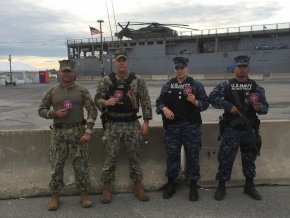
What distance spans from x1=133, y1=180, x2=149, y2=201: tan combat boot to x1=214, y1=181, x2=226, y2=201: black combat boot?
90 cm

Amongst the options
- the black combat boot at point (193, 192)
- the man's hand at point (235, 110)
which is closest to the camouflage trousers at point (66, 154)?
the black combat boot at point (193, 192)

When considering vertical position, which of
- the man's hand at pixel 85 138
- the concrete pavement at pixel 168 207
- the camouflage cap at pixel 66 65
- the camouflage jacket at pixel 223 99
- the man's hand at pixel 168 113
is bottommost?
the concrete pavement at pixel 168 207

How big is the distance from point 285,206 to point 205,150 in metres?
1.39

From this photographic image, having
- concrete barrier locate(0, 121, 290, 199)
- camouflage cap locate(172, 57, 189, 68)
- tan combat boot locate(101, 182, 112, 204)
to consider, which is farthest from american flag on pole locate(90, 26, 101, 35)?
tan combat boot locate(101, 182, 112, 204)

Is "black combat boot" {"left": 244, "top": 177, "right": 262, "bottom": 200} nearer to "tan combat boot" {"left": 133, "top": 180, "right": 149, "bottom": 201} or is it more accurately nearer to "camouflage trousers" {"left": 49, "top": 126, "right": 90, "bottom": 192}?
"tan combat boot" {"left": 133, "top": 180, "right": 149, "bottom": 201}

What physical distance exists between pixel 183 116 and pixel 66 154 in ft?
5.02

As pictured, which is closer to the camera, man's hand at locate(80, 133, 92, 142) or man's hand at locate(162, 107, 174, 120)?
man's hand at locate(80, 133, 92, 142)

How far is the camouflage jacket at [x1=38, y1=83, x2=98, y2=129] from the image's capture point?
15.1 feet

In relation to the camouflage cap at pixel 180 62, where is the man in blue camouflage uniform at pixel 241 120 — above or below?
below

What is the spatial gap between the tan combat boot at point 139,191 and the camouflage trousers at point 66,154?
65 cm

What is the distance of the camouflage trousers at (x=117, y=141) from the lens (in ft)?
15.8

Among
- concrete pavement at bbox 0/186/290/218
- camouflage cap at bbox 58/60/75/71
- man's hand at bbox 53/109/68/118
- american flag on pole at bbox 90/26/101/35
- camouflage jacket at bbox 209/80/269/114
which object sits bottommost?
concrete pavement at bbox 0/186/290/218

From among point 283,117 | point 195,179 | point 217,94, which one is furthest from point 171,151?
point 283,117

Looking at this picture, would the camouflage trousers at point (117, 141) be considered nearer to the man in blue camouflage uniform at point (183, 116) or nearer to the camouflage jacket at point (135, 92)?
the camouflage jacket at point (135, 92)
